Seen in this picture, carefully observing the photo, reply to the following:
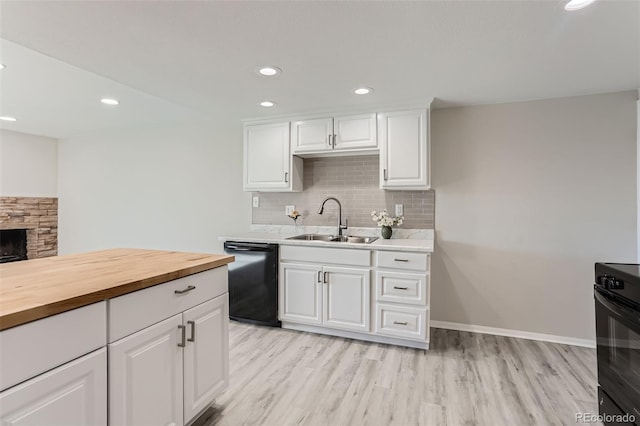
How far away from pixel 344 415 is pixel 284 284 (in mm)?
1436

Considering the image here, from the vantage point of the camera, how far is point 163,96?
9.71 feet

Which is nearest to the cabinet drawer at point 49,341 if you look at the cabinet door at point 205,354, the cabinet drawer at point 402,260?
the cabinet door at point 205,354

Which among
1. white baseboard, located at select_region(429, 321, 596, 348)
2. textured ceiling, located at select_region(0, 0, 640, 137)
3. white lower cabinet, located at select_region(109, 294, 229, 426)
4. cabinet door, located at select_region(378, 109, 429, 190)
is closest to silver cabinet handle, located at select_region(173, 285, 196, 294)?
white lower cabinet, located at select_region(109, 294, 229, 426)

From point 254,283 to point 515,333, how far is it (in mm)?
2508

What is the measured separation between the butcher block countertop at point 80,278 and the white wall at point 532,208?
7.63 feet

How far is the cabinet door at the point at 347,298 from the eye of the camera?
9.39ft

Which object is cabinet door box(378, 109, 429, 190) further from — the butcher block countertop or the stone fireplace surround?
the stone fireplace surround

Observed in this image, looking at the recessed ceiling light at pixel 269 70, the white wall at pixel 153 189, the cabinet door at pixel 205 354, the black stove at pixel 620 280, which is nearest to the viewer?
the black stove at pixel 620 280

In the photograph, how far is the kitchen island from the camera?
979 mm

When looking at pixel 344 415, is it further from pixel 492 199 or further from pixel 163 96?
pixel 163 96

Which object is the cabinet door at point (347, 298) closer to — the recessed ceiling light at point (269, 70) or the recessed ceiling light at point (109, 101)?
the recessed ceiling light at point (269, 70)

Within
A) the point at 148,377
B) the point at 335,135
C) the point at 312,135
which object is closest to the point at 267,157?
the point at 312,135

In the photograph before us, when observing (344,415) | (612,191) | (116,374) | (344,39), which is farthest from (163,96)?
(612,191)

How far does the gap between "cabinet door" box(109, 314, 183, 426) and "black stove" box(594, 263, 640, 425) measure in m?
1.99
